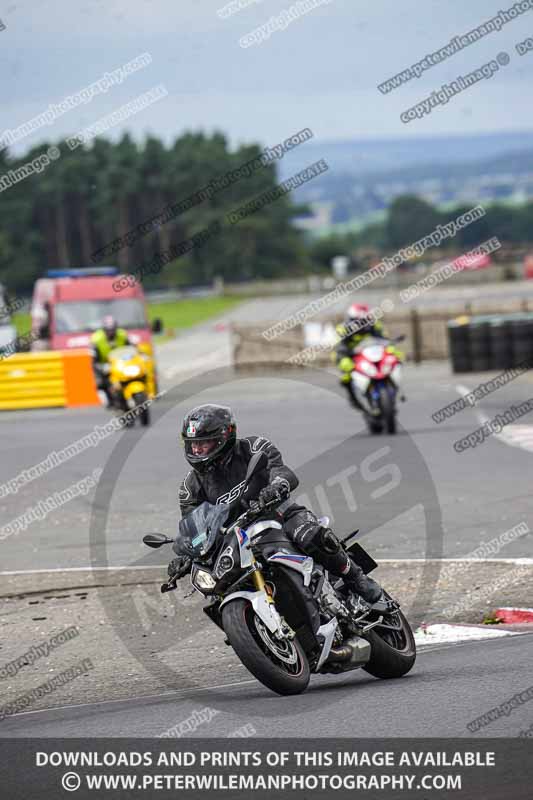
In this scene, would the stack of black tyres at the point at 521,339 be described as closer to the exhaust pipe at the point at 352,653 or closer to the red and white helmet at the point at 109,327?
the red and white helmet at the point at 109,327

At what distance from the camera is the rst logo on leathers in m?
7.27

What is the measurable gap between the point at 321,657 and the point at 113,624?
306cm

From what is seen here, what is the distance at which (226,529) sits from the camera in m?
7.11

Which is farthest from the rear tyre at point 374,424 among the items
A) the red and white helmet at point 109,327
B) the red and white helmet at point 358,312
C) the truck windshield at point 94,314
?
the truck windshield at point 94,314

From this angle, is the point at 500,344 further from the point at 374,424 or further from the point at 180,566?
the point at 180,566

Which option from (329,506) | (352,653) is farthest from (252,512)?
(329,506)

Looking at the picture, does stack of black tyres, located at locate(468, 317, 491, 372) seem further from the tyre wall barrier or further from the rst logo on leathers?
the rst logo on leathers

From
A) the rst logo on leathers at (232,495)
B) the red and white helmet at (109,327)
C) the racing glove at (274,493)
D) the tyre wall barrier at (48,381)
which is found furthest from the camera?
the tyre wall barrier at (48,381)

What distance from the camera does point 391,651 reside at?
7582 millimetres

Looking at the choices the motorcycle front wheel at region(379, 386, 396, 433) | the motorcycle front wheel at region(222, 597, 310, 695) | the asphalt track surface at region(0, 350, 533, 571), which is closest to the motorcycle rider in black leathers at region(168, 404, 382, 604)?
the motorcycle front wheel at region(222, 597, 310, 695)

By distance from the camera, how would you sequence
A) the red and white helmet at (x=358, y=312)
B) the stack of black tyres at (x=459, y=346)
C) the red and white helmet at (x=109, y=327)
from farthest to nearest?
the stack of black tyres at (x=459, y=346) < the red and white helmet at (x=109, y=327) < the red and white helmet at (x=358, y=312)

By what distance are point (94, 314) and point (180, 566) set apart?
24.1 meters

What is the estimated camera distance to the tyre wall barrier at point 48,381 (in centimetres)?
2958
